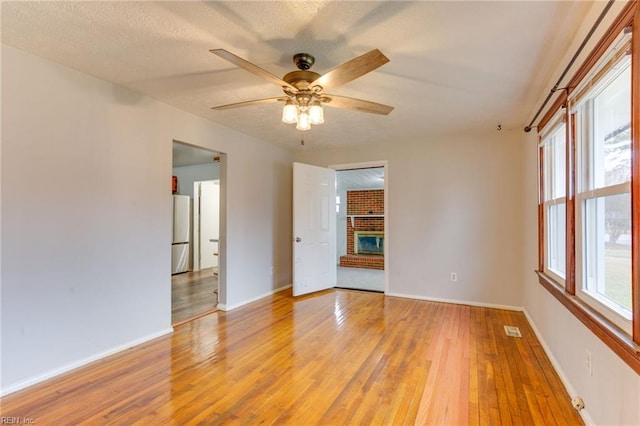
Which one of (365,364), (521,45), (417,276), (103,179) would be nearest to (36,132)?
(103,179)

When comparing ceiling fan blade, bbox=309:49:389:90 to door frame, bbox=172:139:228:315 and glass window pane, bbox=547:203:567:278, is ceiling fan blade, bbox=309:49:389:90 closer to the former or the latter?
glass window pane, bbox=547:203:567:278

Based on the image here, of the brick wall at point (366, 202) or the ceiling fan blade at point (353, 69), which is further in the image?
the brick wall at point (366, 202)

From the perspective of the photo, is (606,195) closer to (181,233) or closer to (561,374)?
(561,374)

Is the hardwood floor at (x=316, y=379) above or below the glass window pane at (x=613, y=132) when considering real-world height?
below

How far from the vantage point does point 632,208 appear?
126 centimetres

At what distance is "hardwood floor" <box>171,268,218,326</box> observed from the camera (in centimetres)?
367

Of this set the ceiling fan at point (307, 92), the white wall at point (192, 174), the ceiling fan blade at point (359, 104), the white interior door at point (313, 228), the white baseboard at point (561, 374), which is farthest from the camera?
the white wall at point (192, 174)

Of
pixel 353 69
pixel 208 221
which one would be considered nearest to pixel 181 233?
pixel 208 221

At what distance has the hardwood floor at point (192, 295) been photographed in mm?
3672

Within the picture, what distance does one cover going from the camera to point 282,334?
303 cm

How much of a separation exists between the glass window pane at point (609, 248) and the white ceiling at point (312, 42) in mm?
1068

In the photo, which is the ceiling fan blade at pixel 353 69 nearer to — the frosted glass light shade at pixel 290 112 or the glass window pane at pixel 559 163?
the frosted glass light shade at pixel 290 112

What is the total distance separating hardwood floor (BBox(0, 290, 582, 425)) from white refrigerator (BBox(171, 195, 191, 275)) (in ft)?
10.7

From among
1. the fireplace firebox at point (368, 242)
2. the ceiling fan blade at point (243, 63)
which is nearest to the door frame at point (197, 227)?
the fireplace firebox at point (368, 242)
